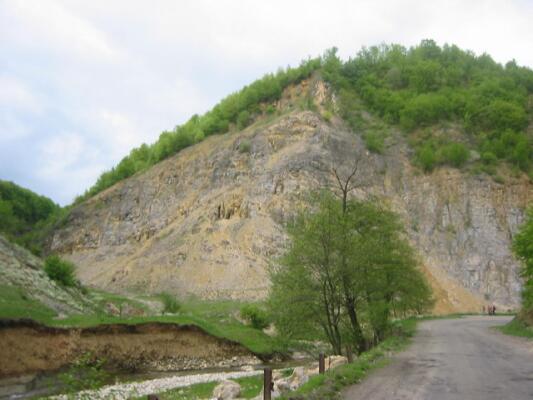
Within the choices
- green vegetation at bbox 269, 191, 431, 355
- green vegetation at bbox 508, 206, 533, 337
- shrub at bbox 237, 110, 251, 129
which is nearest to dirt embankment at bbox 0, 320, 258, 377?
green vegetation at bbox 269, 191, 431, 355

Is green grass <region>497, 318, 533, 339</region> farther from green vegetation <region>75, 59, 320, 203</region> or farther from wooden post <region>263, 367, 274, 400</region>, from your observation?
green vegetation <region>75, 59, 320, 203</region>

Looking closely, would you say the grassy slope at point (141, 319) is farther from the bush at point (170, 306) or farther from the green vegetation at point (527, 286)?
the green vegetation at point (527, 286)

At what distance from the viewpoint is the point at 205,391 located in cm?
2142

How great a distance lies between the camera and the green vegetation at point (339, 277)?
22312 millimetres

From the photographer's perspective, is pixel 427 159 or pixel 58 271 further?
pixel 427 159

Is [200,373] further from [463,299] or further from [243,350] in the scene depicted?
[463,299]

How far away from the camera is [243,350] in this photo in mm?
34531

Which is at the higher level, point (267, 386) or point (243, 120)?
point (243, 120)

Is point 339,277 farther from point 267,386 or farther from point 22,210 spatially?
point 22,210

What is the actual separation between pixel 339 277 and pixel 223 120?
6778cm

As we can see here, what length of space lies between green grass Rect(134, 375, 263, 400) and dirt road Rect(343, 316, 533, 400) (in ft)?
17.0

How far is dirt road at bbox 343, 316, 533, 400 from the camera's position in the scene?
11742mm

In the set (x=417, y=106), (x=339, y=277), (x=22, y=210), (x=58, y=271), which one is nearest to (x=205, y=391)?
(x=339, y=277)

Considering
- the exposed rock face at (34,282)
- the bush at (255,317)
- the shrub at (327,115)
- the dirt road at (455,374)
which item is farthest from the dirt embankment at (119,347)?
the shrub at (327,115)
